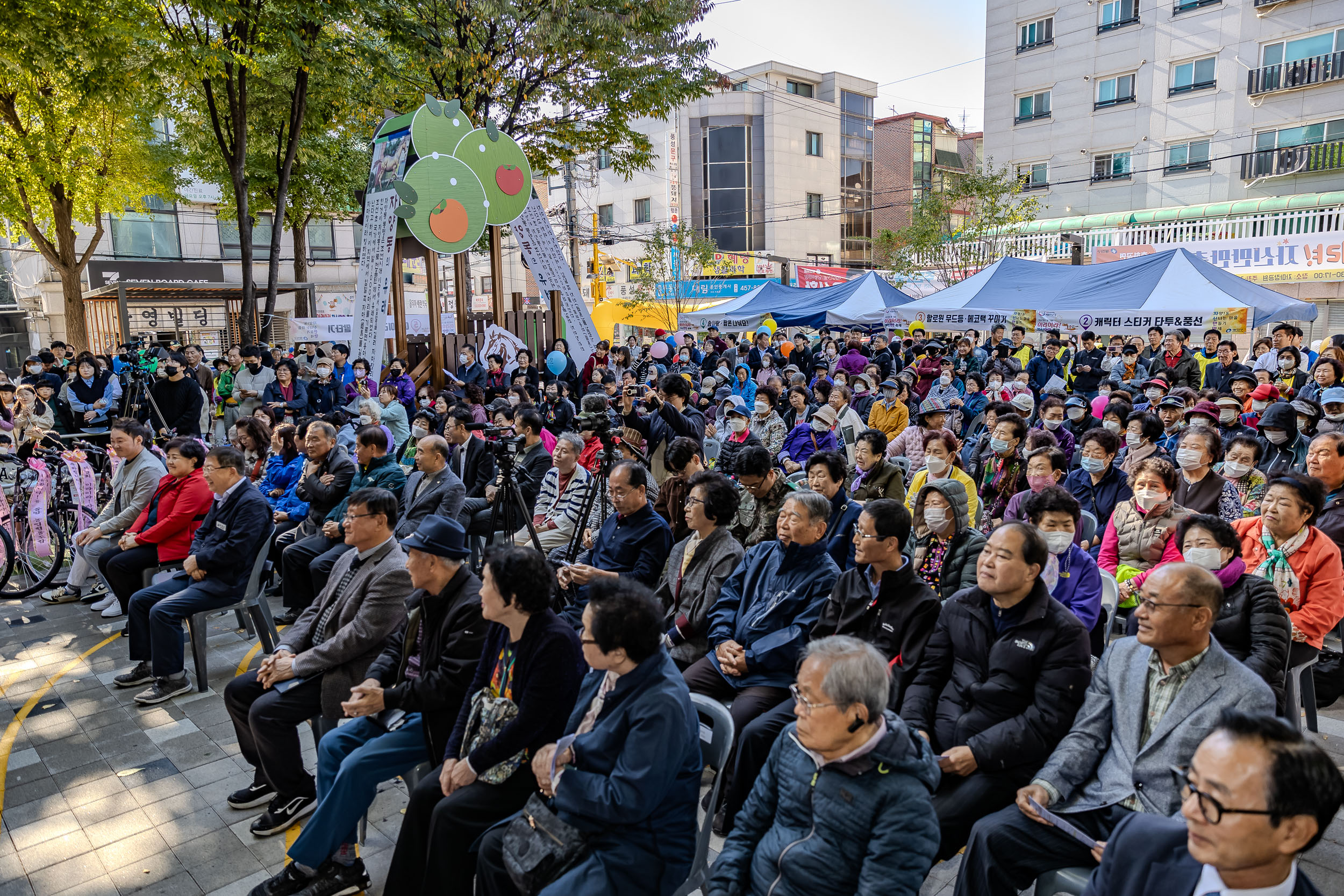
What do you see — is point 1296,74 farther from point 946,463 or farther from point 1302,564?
point 1302,564

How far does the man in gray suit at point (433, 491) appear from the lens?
598cm

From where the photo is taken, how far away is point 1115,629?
519 cm

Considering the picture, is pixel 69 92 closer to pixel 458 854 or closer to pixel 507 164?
pixel 507 164

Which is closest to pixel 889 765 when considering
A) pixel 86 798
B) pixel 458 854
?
pixel 458 854

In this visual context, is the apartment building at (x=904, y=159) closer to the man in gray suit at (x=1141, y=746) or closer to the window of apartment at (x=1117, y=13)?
the window of apartment at (x=1117, y=13)

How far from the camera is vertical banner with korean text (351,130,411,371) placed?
1220 centimetres

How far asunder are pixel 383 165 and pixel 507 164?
191 cm

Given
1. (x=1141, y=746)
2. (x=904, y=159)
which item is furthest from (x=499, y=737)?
(x=904, y=159)

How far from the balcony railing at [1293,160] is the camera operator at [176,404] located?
951 inches

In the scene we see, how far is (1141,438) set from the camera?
598 cm

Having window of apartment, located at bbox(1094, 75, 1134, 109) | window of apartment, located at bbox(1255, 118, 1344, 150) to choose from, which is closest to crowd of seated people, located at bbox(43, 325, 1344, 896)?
window of apartment, located at bbox(1255, 118, 1344, 150)

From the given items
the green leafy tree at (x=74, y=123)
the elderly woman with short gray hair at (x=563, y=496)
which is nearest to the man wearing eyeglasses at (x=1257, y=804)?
the elderly woman with short gray hair at (x=563, y=496)

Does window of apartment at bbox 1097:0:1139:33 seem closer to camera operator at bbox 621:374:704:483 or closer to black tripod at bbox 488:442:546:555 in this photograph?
camera operator at bbox 621:374:704:483

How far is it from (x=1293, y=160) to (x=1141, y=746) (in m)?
23.4
